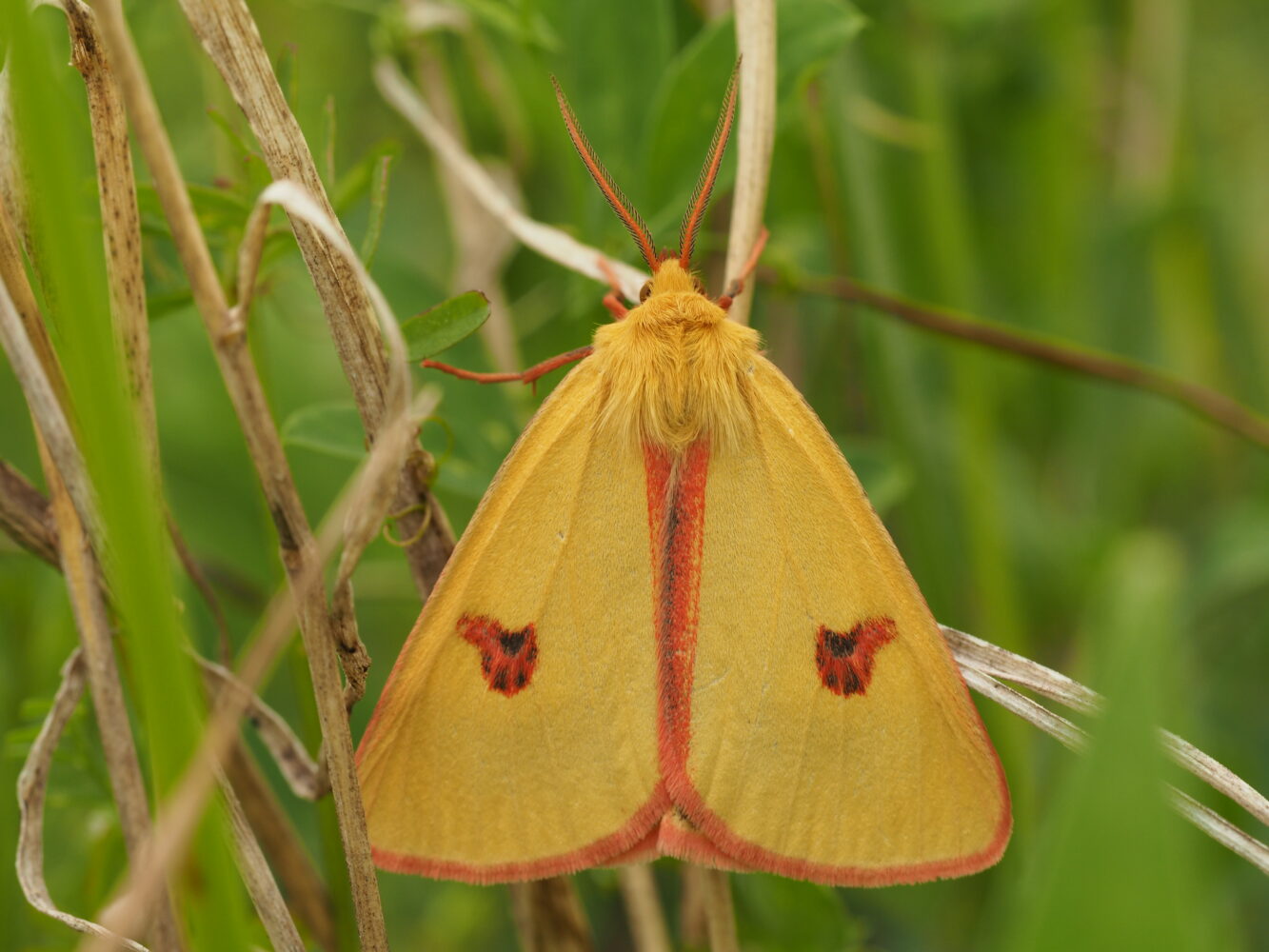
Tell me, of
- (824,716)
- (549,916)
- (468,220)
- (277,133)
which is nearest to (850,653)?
(824,716)

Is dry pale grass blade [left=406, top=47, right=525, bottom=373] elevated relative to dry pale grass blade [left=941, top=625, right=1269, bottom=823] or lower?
elevated

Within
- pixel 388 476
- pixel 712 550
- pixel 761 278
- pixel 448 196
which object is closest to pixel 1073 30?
pixel 761 278

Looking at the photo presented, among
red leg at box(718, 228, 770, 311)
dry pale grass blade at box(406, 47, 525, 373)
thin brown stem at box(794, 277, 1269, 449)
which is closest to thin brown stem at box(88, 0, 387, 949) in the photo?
red leg at box(718, 228, 770, 311)

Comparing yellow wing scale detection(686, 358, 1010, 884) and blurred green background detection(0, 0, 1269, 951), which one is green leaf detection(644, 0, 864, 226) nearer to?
blurred green background detection(0, 0, 1269, 951)

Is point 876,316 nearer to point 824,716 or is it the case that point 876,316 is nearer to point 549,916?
point 824,716

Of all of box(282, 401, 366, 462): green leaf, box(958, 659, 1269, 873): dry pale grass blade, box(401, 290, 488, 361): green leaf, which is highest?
box(401, 290, 488, 361): green leaf

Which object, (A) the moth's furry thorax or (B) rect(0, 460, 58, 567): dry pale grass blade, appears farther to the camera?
(A) the moth's furry thorax

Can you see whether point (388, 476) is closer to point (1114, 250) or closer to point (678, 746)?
point (678, 746)
